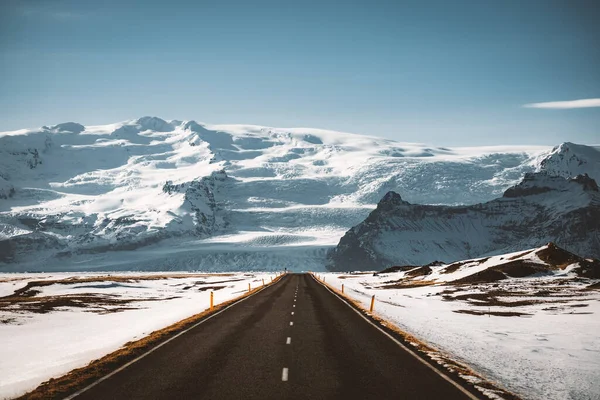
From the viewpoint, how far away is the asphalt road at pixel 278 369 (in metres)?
13.2

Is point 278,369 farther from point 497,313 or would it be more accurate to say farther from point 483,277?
point 483,277

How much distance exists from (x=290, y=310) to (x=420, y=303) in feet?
62.1

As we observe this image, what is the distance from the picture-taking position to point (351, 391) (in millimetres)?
13352

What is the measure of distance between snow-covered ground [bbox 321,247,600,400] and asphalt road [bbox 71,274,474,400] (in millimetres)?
2559

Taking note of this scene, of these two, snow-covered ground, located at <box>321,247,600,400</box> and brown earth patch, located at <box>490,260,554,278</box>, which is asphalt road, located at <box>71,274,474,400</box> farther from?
brown earth patch, located at <box>490,260,554,278</box>

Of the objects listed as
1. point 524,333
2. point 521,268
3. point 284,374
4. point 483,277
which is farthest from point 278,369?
point 521,268

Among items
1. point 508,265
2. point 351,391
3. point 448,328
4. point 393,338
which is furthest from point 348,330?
point 508,265

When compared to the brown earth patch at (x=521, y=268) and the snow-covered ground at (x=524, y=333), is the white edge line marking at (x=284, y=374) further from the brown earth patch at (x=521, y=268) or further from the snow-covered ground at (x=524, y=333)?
the brown earth patch at (x=521, y=268)

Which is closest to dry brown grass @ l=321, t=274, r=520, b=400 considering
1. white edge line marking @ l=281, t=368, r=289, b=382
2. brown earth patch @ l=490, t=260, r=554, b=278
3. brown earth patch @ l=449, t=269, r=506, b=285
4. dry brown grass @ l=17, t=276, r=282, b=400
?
white edge line marking @ l=281, t=368, r=289, b=382

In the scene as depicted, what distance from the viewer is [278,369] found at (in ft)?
52.5

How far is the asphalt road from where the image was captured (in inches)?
520

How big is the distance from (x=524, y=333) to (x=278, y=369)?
17087mm

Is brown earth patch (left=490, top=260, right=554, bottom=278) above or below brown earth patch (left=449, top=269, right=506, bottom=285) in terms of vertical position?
above

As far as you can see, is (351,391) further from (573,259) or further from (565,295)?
(573,259)
